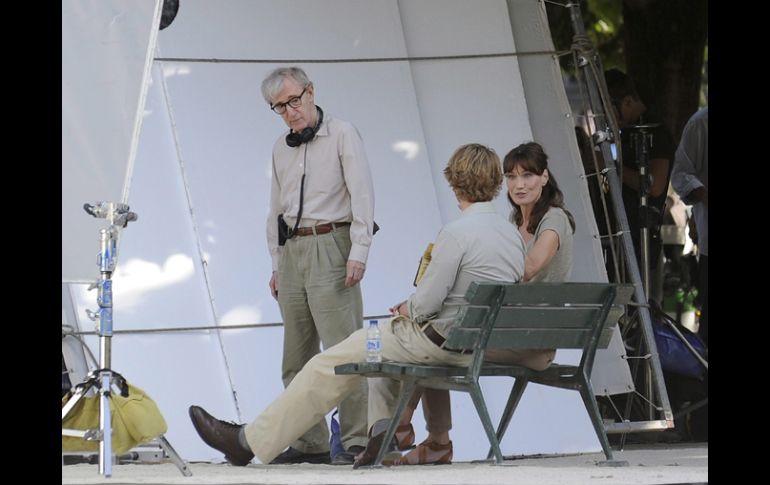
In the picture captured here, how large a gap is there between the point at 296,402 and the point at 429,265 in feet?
2.48

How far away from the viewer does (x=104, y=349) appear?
5504mm

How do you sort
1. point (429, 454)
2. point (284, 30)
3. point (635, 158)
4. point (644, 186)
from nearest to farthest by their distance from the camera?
point (429, 454) → point (284, 30) → point (644, 186) → point (635, 158)

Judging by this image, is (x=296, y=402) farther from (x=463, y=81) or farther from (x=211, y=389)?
(x=463, y=81)

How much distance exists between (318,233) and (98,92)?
4.95 feet

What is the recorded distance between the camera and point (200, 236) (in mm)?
7754

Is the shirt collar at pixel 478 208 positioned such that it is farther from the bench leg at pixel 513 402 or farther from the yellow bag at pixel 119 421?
the yellow bag at pixel 119 421

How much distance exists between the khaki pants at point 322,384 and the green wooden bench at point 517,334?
0.26 ft

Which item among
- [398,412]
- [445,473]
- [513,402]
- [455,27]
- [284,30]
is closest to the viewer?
[445,473]

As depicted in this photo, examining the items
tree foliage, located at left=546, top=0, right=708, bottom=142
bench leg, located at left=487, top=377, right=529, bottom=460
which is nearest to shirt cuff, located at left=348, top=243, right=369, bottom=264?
bench leg, located at left=487, top=377, right=529, bottom=460

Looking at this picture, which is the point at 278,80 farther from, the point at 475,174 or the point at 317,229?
the point at 475,174

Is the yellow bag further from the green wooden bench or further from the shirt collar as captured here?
the shirt collar

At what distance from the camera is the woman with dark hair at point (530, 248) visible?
661cm

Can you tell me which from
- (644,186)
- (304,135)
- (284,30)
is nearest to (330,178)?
(304,135)

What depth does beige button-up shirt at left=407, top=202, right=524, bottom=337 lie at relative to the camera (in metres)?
6.12
